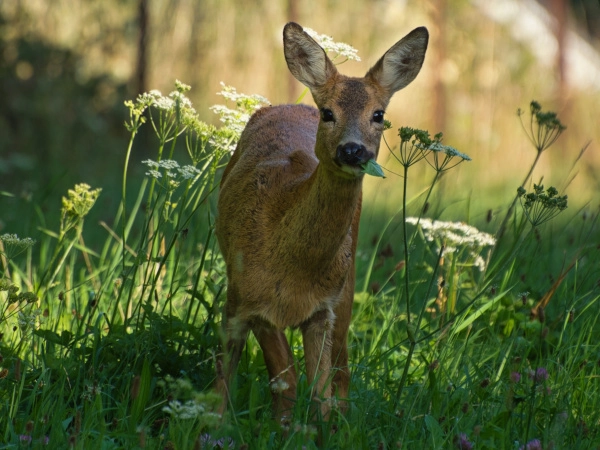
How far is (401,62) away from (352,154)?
695 mm

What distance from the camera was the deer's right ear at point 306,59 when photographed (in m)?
3.58

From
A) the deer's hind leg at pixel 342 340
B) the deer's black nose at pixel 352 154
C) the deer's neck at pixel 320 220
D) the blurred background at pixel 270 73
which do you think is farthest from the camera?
the blurred background at pixel 270 73

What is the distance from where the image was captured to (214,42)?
34.4 ft

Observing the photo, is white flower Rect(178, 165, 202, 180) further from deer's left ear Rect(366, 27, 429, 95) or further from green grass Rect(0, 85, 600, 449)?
deer's left ear Rect(366, 27, 429, 95)

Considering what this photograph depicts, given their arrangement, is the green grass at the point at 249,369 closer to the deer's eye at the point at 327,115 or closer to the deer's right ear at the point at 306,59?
the deer's right ear at the point at 306,59

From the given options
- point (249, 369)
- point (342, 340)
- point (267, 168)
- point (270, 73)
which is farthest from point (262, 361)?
point (270, 73)

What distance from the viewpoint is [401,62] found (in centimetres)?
362

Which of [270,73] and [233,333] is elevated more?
[270,73]

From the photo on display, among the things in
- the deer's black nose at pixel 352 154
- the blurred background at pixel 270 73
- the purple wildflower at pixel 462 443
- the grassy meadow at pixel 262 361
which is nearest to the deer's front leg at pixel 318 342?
the grassy meadow at pixel 262 361

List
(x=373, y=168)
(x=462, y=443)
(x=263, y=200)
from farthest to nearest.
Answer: (x=263, y=200), (x=373, y=168), (x=462, y=443)

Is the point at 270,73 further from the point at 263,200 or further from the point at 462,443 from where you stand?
the point at 462,443

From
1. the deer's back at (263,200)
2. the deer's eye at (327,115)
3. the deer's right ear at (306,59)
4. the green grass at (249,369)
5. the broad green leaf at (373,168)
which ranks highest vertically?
the deer's right ear at (306,59)

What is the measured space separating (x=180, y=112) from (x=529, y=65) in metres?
8.77

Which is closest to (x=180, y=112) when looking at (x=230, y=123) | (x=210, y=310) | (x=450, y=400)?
(x=230, y=123)
